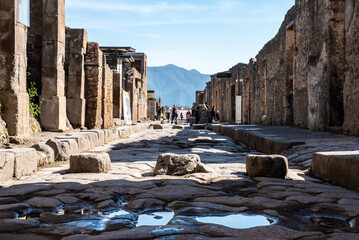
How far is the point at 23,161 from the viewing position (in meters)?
4.22

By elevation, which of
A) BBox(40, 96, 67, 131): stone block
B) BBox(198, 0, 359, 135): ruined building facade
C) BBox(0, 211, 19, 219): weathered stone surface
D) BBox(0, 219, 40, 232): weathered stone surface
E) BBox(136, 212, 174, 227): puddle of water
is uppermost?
BBox(198, 0, 359, 135): ruined building facade

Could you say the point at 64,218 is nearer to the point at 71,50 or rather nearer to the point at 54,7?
the point at 54,7

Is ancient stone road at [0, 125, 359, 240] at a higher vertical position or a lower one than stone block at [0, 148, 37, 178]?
lower

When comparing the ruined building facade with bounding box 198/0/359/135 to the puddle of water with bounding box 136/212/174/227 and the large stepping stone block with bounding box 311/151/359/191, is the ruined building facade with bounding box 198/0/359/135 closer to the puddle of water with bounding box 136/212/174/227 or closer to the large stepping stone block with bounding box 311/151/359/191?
the large stepping stone block with bounding box 311/151/359/191

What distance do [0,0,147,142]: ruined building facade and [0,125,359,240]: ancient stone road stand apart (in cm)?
323

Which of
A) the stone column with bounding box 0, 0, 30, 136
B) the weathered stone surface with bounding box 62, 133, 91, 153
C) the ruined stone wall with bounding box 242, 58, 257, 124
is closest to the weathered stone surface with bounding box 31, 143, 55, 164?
the weathered stone surface with bounding box 62, 133, 91, 153

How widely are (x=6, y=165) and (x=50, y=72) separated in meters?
5.85

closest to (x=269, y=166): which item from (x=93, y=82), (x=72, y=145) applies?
(x=72, y=145)

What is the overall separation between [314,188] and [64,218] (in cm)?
215

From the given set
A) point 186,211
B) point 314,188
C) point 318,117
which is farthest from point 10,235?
point 318,117

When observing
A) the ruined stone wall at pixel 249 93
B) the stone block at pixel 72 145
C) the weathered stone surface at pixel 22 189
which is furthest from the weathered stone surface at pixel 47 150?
the ruined stone wall at pixel 249 93

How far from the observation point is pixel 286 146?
607cm

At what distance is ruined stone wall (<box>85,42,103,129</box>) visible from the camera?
37.8 feet

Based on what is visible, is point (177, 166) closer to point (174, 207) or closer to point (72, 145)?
point (174, 207)
